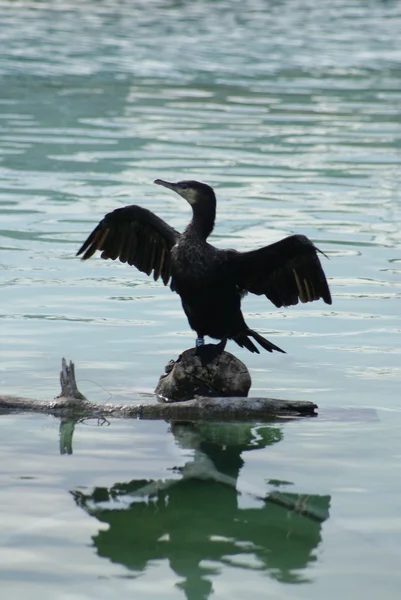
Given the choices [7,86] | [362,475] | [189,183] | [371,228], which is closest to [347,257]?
[371,228]

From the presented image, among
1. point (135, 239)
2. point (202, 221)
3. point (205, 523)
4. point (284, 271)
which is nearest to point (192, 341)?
point (135, 239)

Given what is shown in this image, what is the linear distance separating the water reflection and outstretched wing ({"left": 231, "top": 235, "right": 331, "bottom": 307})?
1.05 meters

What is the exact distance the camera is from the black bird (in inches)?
278

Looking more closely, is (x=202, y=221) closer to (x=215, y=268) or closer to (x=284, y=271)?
(x=215, y=268)

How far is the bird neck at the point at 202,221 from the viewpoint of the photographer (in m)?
7.14

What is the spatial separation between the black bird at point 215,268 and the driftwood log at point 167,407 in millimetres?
486

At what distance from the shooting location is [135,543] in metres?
5.50

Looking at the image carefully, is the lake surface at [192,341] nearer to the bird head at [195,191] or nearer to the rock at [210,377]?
the rock at [210,377]

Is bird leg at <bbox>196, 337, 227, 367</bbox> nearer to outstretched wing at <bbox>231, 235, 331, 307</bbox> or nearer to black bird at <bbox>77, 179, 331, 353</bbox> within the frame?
black bird at <bbox>77, 179, 331, 353</bbox>

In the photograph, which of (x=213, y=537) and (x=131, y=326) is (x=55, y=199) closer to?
(x=131, y=326)

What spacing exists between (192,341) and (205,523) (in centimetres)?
304

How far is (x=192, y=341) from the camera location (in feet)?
28.7

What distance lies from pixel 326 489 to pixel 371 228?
615 cm

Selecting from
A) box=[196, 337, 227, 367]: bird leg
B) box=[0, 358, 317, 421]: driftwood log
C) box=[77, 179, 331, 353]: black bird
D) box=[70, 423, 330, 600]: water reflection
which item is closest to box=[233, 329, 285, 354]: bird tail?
box=[77, 179, 331, 353]: black bird
